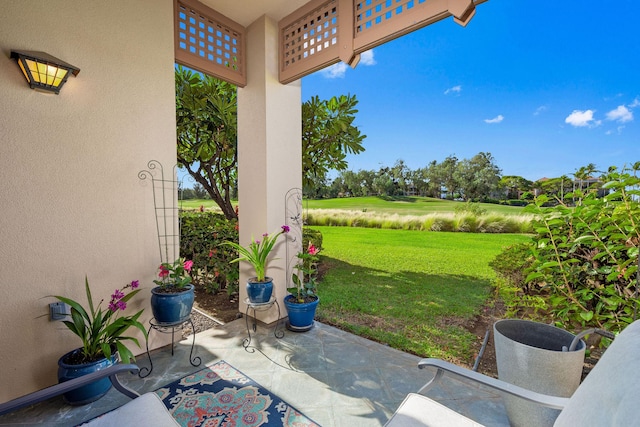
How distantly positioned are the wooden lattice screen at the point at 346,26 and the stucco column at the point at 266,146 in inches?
7.6

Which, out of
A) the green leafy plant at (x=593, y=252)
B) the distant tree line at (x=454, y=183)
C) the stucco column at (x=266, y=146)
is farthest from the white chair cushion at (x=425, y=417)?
the stucco column at (x=266, y=146)

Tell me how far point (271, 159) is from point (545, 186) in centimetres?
242

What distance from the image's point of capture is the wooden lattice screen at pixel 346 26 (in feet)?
6.57

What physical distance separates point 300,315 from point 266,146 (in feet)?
5.89

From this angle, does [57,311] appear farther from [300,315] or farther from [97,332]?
[300,315]

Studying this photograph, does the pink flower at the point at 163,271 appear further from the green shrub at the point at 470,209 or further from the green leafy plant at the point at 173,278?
the green shrub at the point at 470,209

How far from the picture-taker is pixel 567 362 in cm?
144

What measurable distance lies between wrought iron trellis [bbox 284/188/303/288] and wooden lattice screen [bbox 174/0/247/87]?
1392 millimetres

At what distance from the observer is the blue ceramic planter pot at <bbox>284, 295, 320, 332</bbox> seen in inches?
114

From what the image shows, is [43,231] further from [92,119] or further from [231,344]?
[231,344]

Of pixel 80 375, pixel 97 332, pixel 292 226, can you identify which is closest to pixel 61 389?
pixel 80 375

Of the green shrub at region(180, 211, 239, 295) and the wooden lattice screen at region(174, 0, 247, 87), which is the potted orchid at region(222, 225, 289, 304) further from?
the wooden lattice screen at region(174, 0, 247, 87)

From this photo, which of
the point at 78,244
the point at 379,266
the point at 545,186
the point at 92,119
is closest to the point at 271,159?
the point at 92,119

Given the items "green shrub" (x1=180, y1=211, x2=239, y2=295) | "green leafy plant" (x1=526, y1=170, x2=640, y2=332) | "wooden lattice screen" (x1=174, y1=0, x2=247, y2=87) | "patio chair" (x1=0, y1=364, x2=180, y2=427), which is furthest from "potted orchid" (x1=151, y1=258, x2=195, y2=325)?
"green leafy plant" (x1=526, y1=170, x2=640, y2=332)
